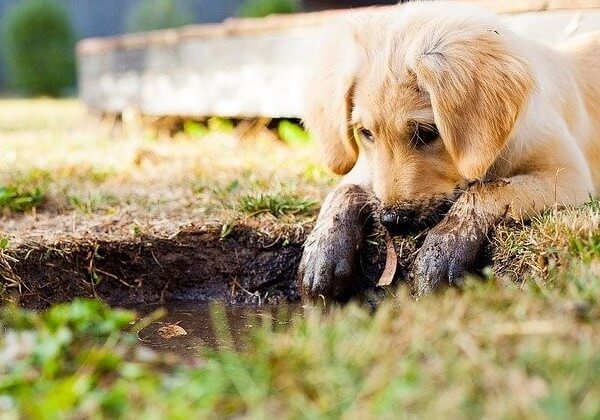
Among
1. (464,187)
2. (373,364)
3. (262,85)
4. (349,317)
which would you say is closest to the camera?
(373,364)

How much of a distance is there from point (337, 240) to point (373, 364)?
1.79m

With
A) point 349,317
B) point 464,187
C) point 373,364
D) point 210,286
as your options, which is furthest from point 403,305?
point 210,286

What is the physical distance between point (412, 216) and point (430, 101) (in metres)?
0.48

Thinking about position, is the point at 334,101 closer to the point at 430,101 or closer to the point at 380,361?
the point at 430,101

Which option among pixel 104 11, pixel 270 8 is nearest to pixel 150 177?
pixel 270 8

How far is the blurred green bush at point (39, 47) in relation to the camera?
19562 mm

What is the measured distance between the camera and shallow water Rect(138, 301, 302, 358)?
11.5ft

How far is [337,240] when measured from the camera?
3977 millimetres

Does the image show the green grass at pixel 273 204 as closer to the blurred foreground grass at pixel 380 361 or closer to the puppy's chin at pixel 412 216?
the puppy's chin at pixel 412 216

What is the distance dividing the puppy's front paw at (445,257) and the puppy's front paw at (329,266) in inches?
13.0

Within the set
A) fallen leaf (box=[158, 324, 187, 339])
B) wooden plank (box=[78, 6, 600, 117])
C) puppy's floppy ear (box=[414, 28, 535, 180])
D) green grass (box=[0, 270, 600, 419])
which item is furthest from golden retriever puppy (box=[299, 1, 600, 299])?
wooden plank (box=[78, 6, 600, 117])

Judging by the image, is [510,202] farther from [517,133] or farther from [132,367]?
[132,367]

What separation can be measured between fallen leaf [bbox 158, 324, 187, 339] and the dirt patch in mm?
517

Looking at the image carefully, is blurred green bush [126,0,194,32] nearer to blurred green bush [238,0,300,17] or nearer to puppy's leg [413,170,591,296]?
blurred green bush [238,0,300,17]
